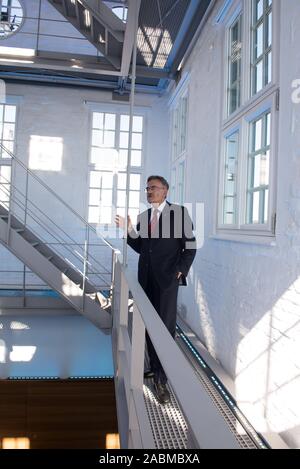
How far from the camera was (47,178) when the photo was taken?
4930 mm

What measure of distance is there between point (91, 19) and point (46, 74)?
6.56ft

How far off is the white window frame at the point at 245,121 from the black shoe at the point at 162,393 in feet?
2.93

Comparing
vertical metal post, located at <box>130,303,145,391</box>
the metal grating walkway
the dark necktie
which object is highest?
the dark necktie

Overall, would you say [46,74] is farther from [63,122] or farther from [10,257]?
[10,257]

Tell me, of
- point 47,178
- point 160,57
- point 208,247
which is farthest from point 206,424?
point 47,178

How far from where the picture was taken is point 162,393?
1729mm

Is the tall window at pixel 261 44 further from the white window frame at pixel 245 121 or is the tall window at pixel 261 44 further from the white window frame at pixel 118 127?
the white window frame at pixel 118 127

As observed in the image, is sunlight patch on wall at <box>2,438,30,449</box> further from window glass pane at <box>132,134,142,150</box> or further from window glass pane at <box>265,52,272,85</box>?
window glass pane at <box>132,134,142,150</box>

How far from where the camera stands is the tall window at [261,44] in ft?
6.64

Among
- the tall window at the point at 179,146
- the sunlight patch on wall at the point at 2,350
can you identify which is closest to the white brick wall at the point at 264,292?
the tall window at the point at 179,146

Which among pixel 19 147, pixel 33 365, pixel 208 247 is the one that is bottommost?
pixel 33 365

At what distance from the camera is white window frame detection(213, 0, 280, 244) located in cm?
176

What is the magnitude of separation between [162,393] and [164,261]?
2.12ft

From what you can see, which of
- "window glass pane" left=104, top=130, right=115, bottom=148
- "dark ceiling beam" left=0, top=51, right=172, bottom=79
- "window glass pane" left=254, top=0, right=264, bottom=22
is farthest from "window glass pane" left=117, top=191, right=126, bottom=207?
"window glass pane" left=254, top=0, right=264, bottom=22
